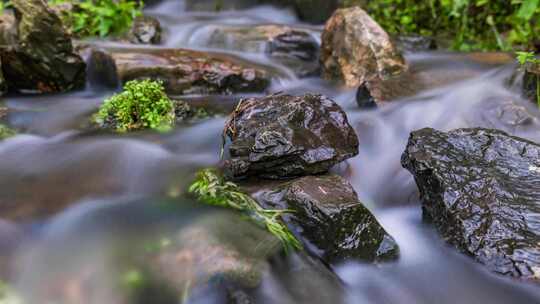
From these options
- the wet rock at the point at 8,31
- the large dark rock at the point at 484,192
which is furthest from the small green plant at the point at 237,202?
the wet rock at the point at 8,31

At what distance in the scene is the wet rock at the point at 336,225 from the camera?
8.16ft

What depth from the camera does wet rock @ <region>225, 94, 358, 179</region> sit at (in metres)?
2.93

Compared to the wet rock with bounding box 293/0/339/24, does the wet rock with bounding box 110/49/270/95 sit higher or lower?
lower

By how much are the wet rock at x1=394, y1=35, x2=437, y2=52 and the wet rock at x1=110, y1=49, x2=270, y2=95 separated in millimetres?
2889

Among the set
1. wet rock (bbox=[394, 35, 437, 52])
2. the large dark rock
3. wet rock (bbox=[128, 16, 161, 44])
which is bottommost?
wet rock (bbox=[128, 16, 161, 44])

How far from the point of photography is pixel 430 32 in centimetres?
851

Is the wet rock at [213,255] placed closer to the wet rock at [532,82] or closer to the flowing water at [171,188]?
the flowing water at [171,188]

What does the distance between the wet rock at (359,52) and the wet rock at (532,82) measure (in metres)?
1.58

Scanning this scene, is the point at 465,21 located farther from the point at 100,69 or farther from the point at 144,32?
the point at 100,69

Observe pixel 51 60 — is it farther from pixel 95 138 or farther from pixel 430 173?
pixel 430 173

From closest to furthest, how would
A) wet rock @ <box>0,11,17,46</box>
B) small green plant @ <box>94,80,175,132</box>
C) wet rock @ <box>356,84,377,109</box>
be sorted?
small green plant @ <box>94,80,175,132</box> < wet rock @ <box>356,84,377,109</box> < wet rock @ <box>0,11,17,46</box>

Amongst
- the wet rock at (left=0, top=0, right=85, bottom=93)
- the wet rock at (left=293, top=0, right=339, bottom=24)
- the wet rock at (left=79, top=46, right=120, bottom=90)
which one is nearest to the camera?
the wet rock at (left=0, top=0, right=85, bottom=93)

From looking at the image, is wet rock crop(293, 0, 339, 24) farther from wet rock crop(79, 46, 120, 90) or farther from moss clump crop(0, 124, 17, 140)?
moss clump crop(0, 124, 17, 140)

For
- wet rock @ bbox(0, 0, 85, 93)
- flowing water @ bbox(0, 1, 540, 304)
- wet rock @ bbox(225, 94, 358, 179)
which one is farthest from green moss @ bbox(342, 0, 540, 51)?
wet rock @ bbox(0, 0, 85, 93)
